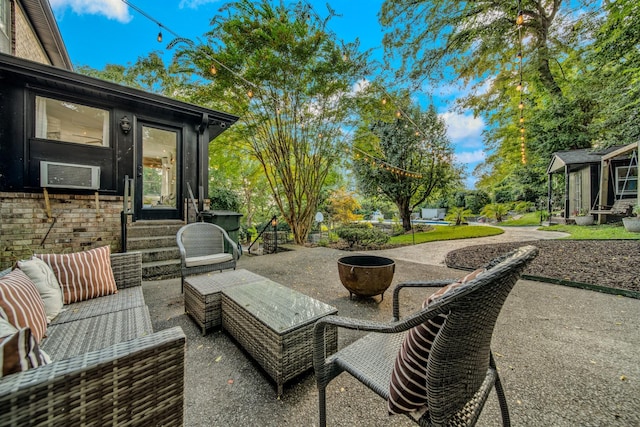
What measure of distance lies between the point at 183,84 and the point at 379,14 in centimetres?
549

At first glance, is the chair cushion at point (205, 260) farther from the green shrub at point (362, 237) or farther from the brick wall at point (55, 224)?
the green shrub at point (362, 237)

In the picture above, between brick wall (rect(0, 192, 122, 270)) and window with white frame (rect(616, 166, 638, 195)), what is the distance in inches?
525

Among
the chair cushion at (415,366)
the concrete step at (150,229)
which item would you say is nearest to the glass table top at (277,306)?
the chair cushion at (415,366)

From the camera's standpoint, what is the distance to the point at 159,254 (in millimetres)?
3848

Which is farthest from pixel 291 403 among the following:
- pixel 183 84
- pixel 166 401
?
pixel 183 84

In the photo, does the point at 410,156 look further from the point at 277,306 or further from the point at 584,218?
the point at 277,306

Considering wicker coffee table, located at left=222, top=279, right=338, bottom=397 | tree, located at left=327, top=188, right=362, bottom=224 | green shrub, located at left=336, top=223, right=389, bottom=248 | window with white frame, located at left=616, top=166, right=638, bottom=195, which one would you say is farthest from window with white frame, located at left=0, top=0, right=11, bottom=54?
window with white frame, located at left=616, top=166, right=638, bottom=195

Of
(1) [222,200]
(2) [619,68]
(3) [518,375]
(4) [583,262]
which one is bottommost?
(3) [518,375]

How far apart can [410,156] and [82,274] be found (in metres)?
9.85

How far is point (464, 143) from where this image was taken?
34.3 feet

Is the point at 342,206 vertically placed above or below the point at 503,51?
below

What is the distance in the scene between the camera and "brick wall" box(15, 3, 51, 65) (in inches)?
174

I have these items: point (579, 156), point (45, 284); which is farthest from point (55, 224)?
point (579, 156)

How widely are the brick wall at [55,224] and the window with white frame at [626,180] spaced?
43.8 feet
